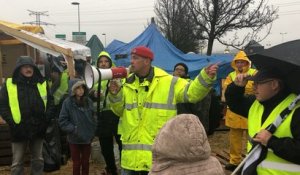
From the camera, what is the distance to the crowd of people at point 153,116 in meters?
1.86

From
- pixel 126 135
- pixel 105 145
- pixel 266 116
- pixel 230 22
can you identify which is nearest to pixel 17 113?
pixel 105 145

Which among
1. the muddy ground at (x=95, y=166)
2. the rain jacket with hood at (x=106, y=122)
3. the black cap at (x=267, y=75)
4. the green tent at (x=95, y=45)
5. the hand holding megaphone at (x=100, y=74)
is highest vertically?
the green tent at (x=95, y=45)

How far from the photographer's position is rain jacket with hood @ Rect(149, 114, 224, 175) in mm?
1794

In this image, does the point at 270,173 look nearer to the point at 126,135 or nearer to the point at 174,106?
the point at 174,106

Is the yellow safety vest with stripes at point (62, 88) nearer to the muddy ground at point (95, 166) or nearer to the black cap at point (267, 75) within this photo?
the muddy ground at point (95, 166)

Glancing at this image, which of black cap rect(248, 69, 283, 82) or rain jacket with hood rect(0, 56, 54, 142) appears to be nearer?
black cap rect(248, 69, 283, 82)

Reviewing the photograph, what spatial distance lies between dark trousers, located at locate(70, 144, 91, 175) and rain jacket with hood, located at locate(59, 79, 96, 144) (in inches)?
4.8

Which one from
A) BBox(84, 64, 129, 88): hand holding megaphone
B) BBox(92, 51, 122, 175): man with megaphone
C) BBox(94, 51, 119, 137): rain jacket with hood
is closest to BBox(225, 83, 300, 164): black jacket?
BBox(84, 64, 129, 88): hand holding megaphone

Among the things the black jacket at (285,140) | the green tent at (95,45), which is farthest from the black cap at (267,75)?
the green tent at (95,45)

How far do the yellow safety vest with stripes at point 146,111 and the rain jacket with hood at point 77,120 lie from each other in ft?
6.57

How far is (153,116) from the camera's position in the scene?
3945 millimetres

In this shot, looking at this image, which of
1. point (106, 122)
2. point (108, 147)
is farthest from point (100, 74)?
point (108, 147)

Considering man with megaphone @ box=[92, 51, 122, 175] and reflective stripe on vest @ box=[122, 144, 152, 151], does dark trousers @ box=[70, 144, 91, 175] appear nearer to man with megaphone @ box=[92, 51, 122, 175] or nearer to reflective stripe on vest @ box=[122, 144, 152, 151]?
man with megaphone @ box=[92, 51, 122, 175]

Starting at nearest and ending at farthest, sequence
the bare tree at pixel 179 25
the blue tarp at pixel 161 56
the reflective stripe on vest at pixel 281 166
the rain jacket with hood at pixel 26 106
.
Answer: the reflective stripe on vest at pixel 281 166
the rain jacket with hood at pixel 26 106
the blue tarp at pixel 161 56
the bare tree at pixel 179 25
